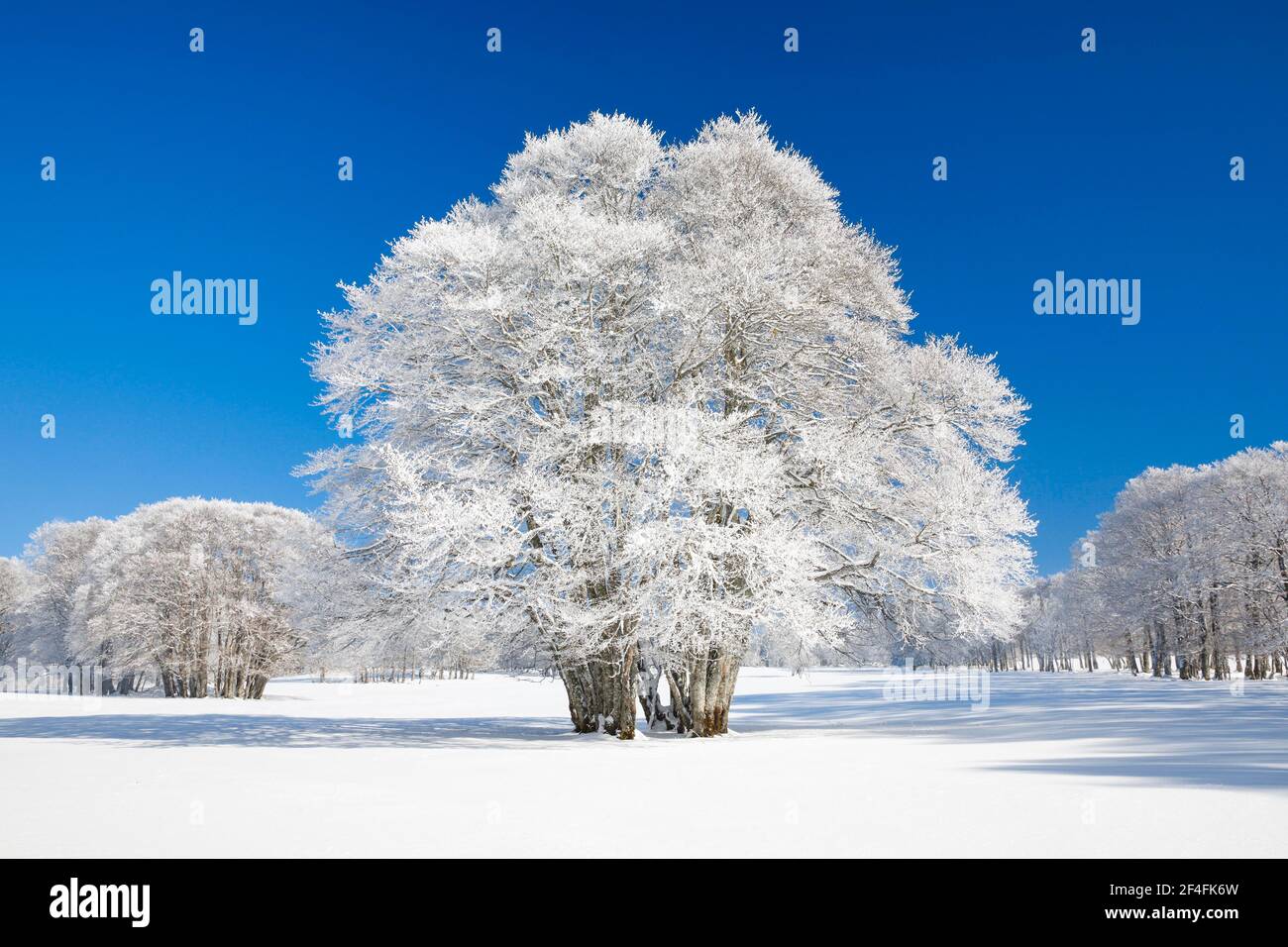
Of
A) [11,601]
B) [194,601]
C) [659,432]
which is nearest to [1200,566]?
[659,432]

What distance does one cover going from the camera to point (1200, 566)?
51.6m

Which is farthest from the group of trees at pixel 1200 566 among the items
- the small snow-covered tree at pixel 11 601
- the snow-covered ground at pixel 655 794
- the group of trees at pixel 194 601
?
the small snow-covered tree at pixel 11 601

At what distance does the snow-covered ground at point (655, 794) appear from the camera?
300 inches

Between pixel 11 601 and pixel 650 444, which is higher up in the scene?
pixel 650 444

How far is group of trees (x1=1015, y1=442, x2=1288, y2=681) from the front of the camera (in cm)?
4812

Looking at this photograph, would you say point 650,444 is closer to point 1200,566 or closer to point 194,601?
point 1200,566

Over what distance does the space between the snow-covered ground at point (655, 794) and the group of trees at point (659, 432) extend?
2880mm

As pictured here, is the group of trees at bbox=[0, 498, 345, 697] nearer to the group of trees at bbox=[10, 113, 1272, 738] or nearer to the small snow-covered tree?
the small snow-covered tree

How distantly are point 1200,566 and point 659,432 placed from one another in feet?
155

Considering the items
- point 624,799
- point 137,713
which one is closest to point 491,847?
point 624,799

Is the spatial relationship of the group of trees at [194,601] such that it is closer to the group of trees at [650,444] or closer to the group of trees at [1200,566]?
the group of trees at [650,444]
